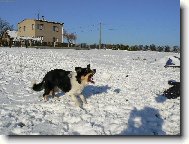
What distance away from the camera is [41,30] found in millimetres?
60656

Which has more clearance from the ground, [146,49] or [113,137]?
[146,49]

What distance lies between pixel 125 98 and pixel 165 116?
189 centimetres

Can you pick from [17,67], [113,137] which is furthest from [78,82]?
[17,67]

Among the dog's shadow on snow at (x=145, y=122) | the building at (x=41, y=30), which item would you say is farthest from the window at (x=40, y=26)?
the dog's shadow on snow at (x=145, y=122)

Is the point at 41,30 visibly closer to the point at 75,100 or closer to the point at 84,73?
the point at 84,73

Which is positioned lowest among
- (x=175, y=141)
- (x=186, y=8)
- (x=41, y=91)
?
(x=175, y=141)

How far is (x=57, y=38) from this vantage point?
63.4m

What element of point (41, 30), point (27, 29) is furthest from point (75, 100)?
point (27, 29)

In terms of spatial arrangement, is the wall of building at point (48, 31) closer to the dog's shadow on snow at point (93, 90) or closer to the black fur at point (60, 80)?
the dog's shadow on snow at point (93, 90)

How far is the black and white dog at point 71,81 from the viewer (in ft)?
28.7

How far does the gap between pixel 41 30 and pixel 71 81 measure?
5348cm

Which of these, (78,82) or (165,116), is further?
(78,82)

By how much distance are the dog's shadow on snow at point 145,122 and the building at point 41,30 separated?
51238mm

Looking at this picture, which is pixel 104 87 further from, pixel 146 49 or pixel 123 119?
pixel 146 49
